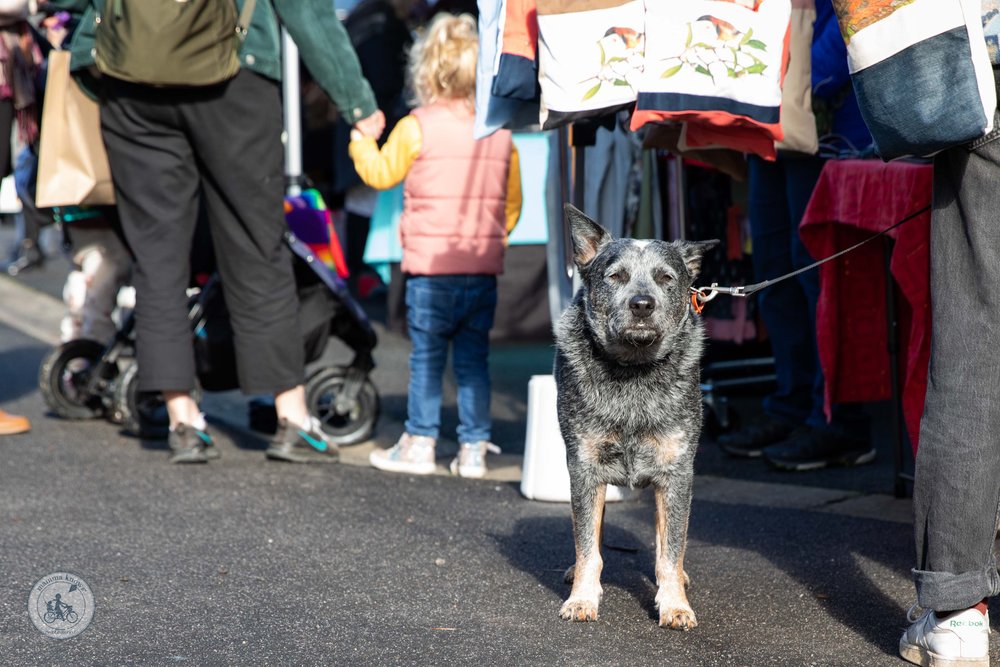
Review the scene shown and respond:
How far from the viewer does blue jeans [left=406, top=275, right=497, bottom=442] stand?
17.0ft

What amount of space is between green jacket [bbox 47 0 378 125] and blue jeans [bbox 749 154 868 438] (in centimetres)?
165

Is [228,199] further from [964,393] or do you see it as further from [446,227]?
[964,393]

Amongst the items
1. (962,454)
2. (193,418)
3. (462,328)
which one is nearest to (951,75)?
(962,454)

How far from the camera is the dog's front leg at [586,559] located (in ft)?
11.1

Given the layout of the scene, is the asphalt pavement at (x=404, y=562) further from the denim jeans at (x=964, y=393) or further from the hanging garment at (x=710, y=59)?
the hanging garment at (x=710, y=59)

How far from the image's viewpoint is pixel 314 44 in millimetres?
5062

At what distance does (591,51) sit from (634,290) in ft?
2.83

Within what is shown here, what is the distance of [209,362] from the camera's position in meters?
5.51

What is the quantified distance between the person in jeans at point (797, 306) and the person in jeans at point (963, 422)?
1950mm

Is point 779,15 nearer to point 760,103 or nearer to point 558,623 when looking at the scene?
point 760,103

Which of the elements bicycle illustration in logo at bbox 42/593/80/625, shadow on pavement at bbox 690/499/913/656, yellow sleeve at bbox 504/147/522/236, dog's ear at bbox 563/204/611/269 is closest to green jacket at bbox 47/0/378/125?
yellow sleeve at bbox 504/147/522/236

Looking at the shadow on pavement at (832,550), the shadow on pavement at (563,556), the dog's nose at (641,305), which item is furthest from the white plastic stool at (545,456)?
the dog's nose at (641,305)

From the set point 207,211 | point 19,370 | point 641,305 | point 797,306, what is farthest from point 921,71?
point 19,370

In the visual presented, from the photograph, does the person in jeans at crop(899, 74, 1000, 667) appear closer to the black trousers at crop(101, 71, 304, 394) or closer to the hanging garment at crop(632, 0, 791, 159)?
the hanging garment at crop(632, 0, 791, 159)
